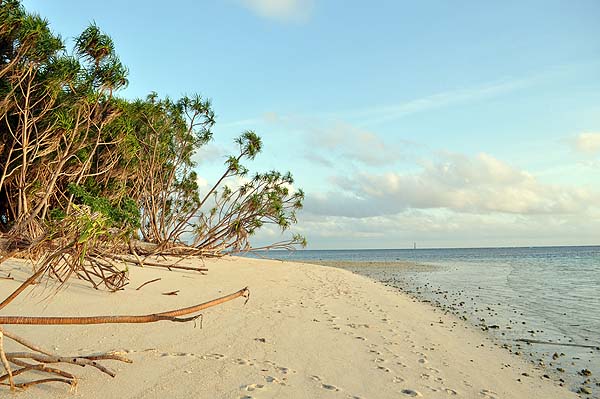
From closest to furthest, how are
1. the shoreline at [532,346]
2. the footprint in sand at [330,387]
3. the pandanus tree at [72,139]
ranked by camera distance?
the footprint in sand at [330,387]
the shoreline at [532,346]
the pandanus tree at [72,139]

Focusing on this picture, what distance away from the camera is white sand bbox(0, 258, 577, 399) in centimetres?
418

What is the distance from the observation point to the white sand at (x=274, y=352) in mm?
4176

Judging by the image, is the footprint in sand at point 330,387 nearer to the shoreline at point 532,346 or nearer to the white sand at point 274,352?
the white sand at point 274,352

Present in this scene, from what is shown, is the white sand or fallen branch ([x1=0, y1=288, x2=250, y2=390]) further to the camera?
the white sand

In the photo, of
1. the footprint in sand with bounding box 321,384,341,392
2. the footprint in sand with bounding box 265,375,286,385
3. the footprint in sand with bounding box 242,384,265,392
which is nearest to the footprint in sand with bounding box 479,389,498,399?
the footprint in sand with bounding box 321,384,341,392

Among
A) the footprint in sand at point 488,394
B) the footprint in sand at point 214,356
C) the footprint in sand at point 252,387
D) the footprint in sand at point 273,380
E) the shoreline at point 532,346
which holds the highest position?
the footprint in sand at point 214,356

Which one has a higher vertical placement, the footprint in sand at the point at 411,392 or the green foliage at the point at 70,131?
the green foliage at the point at 70,131

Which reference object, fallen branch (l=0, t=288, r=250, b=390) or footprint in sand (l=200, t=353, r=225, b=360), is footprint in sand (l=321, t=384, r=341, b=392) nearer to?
footprint in sand (l=200, t=353, r=225, b=360)

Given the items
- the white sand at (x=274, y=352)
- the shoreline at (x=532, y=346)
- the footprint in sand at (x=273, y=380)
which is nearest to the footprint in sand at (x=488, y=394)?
the white sand at (x=274, y=352)

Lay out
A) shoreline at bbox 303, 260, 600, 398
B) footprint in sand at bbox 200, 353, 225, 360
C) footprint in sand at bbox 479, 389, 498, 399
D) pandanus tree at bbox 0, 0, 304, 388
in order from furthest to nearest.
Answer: pandanus tree at bbox 0, 0, 304, 388
shoreline at bbox 303, 260, 600, 398
footprint in sand at bbox 200, 353, 225, 360
footprint in sand at bbox 479, 389, 498, 399

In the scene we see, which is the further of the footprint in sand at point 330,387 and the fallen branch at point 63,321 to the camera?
the footprint in sand at point 330,387

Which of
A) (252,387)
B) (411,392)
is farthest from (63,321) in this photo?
(411,392)

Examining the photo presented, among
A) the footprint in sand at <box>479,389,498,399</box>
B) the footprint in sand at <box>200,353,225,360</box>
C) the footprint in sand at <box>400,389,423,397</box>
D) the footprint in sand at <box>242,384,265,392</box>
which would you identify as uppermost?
the footprint in sand at <box>200,353,225,360</box>

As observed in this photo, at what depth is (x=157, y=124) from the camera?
18.4m
